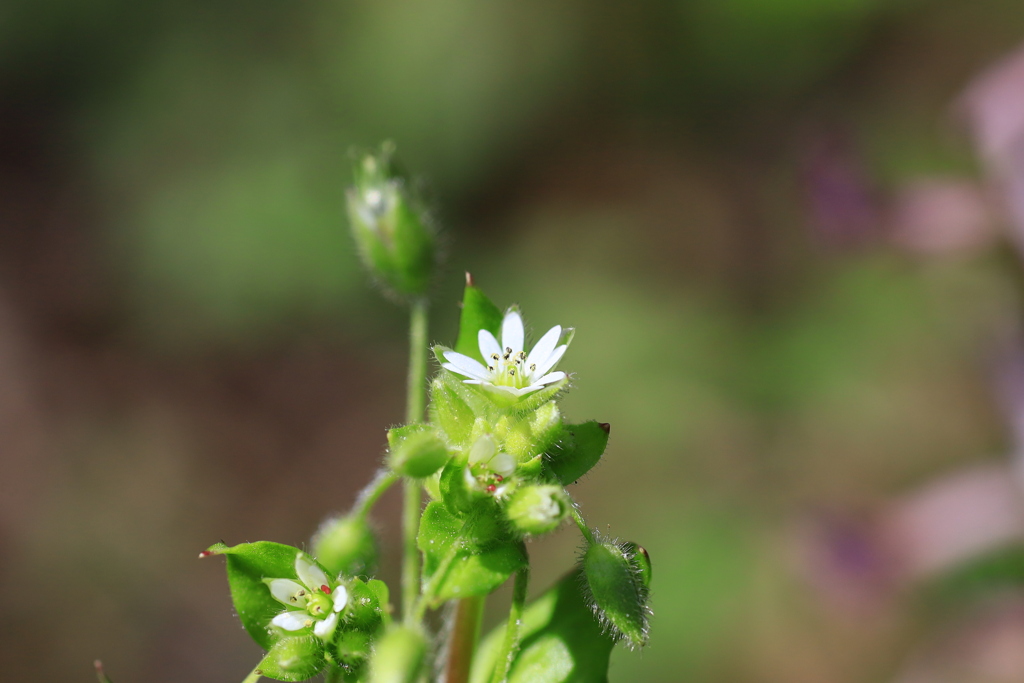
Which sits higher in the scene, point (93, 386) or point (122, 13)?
point (122, 13)

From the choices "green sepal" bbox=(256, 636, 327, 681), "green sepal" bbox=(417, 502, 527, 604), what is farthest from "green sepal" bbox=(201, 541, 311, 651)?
"green sepal" bbox=(417, 502, 527, 604)

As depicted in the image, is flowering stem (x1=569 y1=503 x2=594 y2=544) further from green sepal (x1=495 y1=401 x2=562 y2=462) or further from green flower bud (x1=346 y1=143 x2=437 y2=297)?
green flower bud (x1=346 y1=143 x2=437 y2=297)

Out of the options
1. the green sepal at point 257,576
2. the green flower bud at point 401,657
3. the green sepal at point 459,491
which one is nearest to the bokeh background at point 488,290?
the green sepal at point 257,576

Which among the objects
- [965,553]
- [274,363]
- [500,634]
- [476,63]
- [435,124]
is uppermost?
[476,63]

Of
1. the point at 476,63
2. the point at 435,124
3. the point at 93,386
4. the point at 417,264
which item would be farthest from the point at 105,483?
the point at 417,264

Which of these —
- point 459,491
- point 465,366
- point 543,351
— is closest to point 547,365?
point 543,351

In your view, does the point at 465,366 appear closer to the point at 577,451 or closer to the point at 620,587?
the point at 577,451

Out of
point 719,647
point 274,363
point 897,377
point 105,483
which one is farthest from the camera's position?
point 274,363

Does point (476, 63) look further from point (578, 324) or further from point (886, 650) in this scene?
point (886, 650)
